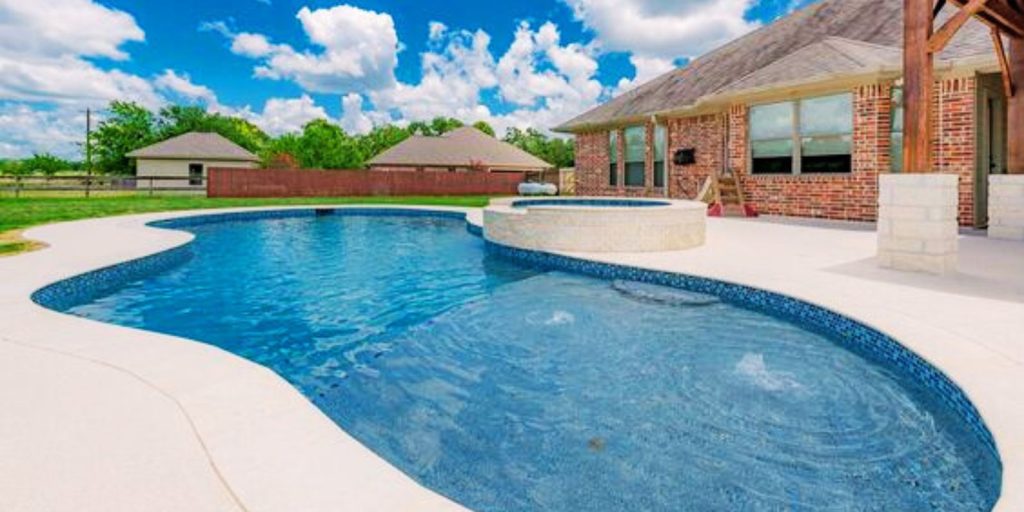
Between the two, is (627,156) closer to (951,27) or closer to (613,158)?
(613,158)

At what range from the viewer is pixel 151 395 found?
310cm

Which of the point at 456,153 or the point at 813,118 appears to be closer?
the point at 813,118

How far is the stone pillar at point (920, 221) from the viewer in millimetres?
6309

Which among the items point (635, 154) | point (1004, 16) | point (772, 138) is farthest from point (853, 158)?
point (635, 154)

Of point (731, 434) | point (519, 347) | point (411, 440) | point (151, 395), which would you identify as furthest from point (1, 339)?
point (731, 434)

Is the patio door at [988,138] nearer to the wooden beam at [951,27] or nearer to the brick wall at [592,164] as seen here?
the wooden beam at [951,27]

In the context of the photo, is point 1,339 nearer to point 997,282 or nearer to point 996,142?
point 997,282

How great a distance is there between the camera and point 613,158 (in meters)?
20.5

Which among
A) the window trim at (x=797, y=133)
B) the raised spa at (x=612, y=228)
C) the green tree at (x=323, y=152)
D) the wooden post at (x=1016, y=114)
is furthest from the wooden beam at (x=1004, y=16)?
the green tree at (x=323, y=152)

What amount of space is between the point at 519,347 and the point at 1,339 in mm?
3765

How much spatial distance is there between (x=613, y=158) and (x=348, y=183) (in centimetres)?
1424

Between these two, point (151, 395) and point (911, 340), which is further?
point (911, 340)

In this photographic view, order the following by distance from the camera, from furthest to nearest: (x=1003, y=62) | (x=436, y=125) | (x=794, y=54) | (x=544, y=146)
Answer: (x=436, y=125) → (x=544, y=146) → (x=794, y=54) → (x=1003, y=62)

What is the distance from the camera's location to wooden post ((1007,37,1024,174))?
9.03m
